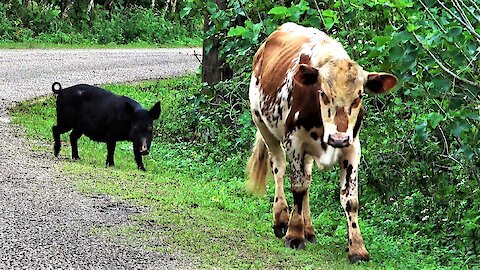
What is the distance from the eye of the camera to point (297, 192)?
849 centimetres

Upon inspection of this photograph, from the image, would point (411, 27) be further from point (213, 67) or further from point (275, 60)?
point (213, 67)

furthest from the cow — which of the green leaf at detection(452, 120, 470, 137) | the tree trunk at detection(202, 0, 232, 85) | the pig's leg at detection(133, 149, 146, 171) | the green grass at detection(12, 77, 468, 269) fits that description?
the tree trunk at detection(202, 0, 232, 85)

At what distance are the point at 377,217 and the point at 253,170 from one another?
1.27 m

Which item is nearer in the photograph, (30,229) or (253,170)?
(30,229)

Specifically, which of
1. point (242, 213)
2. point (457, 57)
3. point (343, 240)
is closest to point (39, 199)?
point (242, 213)

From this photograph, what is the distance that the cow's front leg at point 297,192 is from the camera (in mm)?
8328

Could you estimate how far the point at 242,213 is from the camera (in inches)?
384

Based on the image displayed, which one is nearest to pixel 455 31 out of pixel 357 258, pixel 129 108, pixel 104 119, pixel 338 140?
pixel 338 140

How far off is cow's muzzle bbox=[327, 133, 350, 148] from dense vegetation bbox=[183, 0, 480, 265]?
81cm

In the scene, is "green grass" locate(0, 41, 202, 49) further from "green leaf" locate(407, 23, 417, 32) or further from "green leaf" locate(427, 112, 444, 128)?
"green leaf" locate(427, 112, 444, 128)

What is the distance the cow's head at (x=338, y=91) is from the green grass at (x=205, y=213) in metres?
0.99

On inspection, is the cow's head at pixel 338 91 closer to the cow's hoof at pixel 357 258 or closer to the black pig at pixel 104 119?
the cow's hoof at pixel 357 258

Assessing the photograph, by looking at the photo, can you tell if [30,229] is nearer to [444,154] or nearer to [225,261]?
[225,261]

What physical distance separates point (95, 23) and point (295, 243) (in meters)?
23.1
